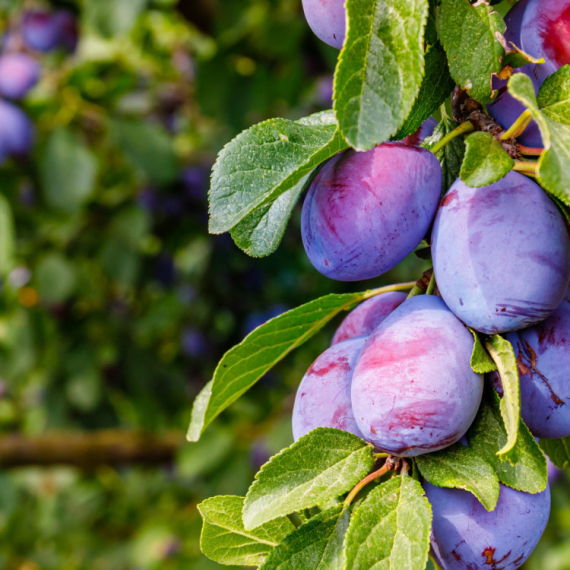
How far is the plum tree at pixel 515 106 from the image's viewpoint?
431 mm

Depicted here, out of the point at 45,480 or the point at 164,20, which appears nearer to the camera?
the point at 164,20

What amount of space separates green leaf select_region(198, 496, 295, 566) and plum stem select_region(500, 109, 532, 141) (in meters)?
0.31

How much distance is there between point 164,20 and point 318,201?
204 centimetres

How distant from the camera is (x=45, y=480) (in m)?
2.45

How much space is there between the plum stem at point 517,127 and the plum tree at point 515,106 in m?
0.02

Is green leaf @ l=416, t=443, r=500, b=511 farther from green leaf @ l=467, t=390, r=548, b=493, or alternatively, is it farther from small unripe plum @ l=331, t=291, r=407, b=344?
small unripe plum @ l=331, t=291, r=407, b=344

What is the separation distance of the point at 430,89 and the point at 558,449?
0.31m

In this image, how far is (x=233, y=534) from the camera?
454 mm

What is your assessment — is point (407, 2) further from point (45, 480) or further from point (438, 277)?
point (45, 480)

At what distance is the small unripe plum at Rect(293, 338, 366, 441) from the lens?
0.44 meters

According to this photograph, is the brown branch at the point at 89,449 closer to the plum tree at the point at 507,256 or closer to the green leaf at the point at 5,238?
the green leaf at the point at 5,238

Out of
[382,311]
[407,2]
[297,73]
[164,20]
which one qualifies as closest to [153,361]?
[297,73]

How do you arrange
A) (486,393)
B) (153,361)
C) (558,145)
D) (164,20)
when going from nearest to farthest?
(558,145) < (486,393) < (153,361) < (164,20)

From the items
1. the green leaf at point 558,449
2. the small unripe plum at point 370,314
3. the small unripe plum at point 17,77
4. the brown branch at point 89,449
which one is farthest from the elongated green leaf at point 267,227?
the brown branch at point 89,449
